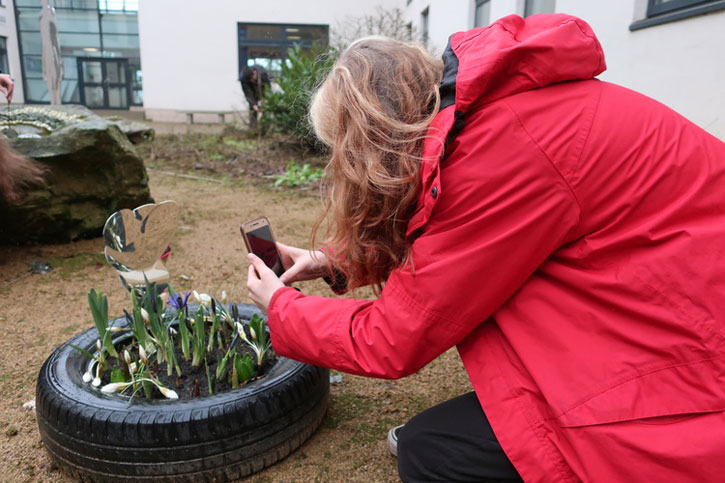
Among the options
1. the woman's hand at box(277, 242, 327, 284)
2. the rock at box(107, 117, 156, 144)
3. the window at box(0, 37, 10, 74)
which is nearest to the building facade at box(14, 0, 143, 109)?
the window at box(0, 37, 10, 74)

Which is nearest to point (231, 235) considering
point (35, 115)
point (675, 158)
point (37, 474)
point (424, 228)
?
point (35, 115)

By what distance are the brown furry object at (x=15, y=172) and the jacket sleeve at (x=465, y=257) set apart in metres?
3.00

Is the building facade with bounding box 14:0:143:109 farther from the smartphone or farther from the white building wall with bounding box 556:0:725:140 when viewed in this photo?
the smartphone

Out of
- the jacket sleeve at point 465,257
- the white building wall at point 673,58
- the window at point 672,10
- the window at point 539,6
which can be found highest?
the window at point 539,6

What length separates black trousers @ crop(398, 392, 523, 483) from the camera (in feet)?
4.52

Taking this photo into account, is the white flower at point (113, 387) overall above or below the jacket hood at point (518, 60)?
below

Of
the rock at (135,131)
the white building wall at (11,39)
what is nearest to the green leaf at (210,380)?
the rock at (135,131)

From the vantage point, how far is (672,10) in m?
3.82

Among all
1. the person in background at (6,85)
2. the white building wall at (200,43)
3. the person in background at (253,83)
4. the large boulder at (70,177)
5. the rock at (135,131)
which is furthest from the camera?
the white building wall at (200,43)

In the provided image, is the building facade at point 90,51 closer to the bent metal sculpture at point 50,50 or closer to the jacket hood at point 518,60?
the bent metal sculpture at point 50,50

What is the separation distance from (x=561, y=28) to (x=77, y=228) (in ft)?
13.1

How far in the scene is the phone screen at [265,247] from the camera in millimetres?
1918

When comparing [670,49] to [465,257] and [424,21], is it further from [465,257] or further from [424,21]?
[424,21]

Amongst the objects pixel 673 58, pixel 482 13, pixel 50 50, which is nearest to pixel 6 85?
pixel 50 50
